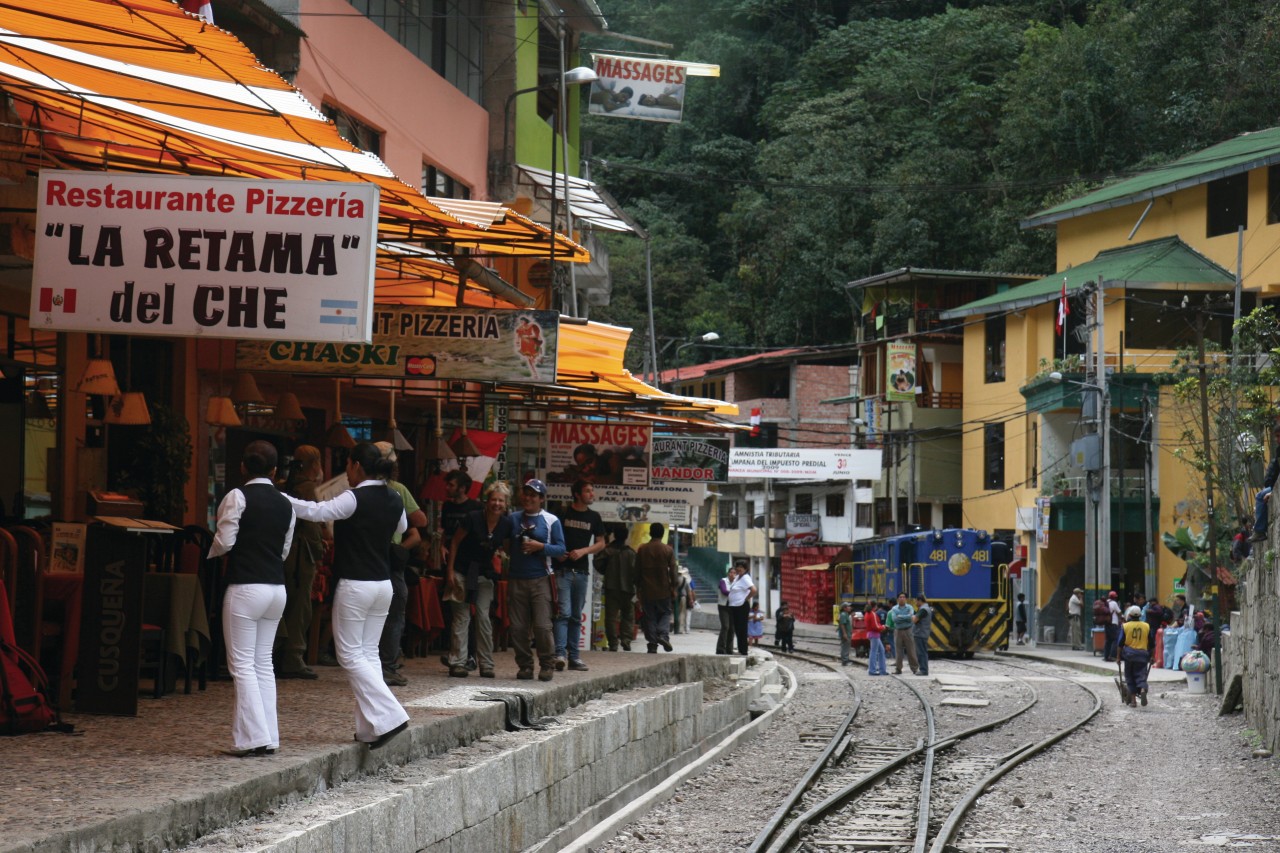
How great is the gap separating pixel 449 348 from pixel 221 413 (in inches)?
94.1

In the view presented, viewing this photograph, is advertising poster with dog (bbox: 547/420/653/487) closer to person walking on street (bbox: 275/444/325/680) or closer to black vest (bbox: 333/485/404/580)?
person walking on street (bbox: 275/444/325/680)

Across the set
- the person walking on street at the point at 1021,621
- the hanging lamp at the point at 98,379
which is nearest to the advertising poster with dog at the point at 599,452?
the hanging lamp at the point at 98,379

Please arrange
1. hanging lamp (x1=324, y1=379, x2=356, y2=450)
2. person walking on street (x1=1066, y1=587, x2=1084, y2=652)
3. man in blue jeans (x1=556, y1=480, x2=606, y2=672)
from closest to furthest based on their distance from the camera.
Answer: man in blue jeans (x1=556, y1=480, x2=606, y2=672) < hanging lamp (x1=324, y1=379, x2=356, y2=450) < person walking on street (x1=1066, y1=587, x2=1084, y2=652)

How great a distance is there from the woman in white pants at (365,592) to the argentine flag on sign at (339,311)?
0.91m

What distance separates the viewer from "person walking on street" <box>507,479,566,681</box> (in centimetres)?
1242

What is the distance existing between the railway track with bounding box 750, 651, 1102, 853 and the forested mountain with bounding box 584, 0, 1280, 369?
31.6 metres

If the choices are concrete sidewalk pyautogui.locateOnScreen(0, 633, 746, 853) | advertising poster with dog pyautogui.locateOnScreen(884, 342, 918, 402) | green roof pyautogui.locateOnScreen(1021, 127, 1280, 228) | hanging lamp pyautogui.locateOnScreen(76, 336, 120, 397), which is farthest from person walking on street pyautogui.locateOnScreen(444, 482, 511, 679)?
advertising poster with dog pyautogui.locateOnScreen(884, 342, 918, 402)

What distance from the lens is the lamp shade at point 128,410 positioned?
12.4 meters

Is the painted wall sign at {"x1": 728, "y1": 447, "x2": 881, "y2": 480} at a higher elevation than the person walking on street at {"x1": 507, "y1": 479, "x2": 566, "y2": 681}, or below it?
higher

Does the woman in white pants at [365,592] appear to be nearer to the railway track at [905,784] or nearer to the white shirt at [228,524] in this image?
the white shirt at [228,524]

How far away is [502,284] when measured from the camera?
1440cm

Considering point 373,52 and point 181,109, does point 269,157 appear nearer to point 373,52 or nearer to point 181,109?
point 181,109

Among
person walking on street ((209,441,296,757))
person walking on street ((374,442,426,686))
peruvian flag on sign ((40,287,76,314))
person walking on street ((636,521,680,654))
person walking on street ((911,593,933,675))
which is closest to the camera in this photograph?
person walking on street ((209,441,296,757))

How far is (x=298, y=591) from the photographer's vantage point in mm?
11891
